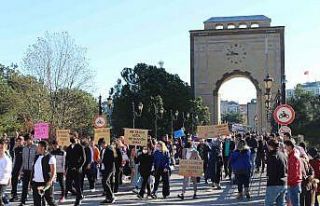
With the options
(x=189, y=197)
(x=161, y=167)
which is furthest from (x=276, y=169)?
(x=189, y=197)

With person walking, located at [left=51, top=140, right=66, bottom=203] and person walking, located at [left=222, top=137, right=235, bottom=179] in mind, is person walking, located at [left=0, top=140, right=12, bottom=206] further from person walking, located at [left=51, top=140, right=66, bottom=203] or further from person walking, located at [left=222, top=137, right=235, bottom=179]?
person walking, located at [left=222, top=137, right=235, bottom=179]

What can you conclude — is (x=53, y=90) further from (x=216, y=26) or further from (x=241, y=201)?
(x=216, y=26)

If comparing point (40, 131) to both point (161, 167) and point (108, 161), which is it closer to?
point (161, 167)

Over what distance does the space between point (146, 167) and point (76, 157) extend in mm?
2595

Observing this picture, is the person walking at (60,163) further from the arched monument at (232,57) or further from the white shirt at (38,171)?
the arched monument at (232,57)

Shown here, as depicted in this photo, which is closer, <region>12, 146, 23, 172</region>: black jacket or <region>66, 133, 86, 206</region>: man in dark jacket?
<region>66, 133, 86, 206</region>: man in dark jacket

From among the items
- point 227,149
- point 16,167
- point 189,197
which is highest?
point 227,149

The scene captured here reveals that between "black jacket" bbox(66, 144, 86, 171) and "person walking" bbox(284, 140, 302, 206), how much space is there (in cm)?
684

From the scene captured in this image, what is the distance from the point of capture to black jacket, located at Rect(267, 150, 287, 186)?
13.5m

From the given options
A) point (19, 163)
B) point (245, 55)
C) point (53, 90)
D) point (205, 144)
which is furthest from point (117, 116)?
point (19, 163)

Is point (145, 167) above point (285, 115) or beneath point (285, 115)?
beneath

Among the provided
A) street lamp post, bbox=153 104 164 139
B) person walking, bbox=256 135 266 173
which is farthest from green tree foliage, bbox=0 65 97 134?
person walking, bbox=256 135 266 173

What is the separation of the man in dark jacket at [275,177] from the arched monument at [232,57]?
79.6 metres

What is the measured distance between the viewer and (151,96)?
267ft
